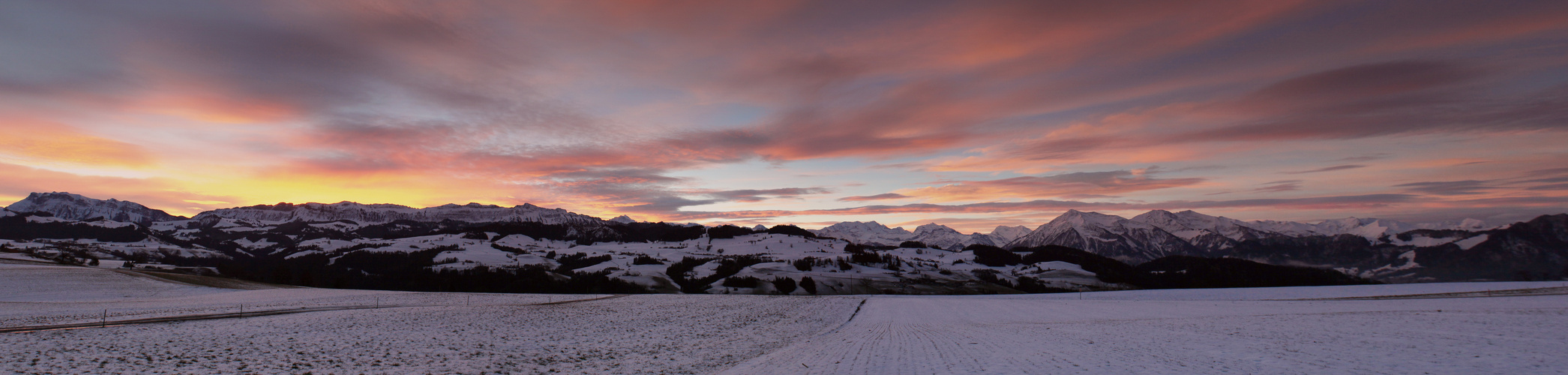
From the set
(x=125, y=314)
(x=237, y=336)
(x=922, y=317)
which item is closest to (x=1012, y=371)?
(x=922, y=317)

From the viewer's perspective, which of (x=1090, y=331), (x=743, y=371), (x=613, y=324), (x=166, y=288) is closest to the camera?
(x=743, y=371)

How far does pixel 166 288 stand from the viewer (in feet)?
290

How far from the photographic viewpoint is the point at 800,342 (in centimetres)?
3497

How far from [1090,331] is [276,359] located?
40.2 metres

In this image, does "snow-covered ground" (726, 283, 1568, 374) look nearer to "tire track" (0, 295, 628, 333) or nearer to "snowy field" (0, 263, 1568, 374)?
"snowy field" (0, 263, 1568, 374)

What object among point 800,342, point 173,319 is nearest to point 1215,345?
point 800,342

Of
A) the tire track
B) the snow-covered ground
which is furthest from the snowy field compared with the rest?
the tire track

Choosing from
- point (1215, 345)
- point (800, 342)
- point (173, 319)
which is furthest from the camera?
point (173, 319)

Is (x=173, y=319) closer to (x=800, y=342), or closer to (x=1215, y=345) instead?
(x=800, y=342)

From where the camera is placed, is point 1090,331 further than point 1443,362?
Yes

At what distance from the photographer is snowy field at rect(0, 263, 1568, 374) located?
72.0 feet

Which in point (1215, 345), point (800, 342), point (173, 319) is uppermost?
point (1215, 345)

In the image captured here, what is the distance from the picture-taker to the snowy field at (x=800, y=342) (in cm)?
2194

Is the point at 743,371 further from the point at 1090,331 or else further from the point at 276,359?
the point at 1090,331
